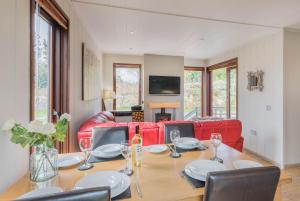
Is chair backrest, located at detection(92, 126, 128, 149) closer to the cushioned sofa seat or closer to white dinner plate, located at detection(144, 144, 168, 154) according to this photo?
white dinner plate, located at detection(144, 144, 168, 154)

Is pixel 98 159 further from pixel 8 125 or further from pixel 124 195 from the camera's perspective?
pixel 8 125

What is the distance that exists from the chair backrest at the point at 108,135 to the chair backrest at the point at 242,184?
3.85 ft

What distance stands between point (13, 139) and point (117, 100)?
15.9 feet

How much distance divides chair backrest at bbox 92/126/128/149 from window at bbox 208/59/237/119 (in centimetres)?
397

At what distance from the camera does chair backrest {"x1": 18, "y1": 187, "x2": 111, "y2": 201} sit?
63cm

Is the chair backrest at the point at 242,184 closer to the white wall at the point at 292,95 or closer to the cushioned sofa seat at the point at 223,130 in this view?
the cushioned sofa seat at the point at 223,130

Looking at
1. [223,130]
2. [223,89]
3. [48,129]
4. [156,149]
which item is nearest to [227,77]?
[223,89]

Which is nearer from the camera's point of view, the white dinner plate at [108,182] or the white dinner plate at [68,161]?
the white dinner plate at [108,182]

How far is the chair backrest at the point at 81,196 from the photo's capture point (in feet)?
2.07

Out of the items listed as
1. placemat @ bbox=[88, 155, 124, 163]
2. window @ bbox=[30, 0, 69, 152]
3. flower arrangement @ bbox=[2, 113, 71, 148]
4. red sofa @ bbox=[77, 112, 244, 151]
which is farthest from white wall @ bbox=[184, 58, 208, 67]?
flower arrangement @ bbox=[2, 113, 71, 148]

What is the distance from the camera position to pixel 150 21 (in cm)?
283

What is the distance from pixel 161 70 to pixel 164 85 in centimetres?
52

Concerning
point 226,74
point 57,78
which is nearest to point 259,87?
point 226,74

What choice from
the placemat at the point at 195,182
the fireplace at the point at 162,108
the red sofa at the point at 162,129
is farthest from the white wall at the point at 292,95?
the placemat at the point at 195,182
